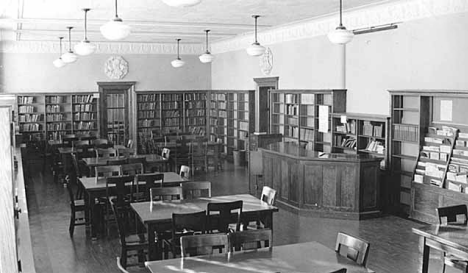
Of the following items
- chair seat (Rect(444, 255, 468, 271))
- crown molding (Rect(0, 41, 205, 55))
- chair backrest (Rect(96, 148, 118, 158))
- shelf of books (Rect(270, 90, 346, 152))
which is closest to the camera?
chair seat (Rect(444, 255, 468, 271))

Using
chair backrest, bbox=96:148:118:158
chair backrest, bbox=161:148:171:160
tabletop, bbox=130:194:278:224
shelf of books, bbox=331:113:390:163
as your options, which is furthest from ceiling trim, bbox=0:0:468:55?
chair backrest, bbox=96:148:118:158

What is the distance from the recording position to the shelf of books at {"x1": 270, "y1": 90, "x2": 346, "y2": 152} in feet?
38.4

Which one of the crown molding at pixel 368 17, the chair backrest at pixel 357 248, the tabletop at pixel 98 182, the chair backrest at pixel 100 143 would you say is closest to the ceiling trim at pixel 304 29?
the crown molding at pixel 368 17

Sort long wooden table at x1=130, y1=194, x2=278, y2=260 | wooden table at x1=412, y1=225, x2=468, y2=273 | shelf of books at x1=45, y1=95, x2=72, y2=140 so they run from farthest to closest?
shelf of books at x1=45, y1=95, x2=72, y2=140
long wooden table at x1=130, y1=194, x2=278, y2=260
wooden table at x1=412, y1=225, x2=468, y2=273

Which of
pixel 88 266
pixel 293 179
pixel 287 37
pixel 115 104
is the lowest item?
pixel 88 266

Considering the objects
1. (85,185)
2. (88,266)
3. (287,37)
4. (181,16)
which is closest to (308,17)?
A: (287,37)

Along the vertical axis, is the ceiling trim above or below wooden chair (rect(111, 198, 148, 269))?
above

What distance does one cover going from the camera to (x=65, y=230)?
8.63m

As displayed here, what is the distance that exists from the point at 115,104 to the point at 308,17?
827 centimetres

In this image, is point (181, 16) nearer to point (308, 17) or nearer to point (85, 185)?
point (308, 17)

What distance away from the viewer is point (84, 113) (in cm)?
1711

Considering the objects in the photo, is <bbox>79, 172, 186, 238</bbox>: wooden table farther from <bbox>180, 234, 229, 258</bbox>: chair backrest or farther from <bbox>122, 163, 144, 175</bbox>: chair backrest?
<bbox>180, 234, 229, 258</bbox>: chair backrest

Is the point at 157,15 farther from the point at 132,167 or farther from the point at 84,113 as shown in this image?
the point at 84,113

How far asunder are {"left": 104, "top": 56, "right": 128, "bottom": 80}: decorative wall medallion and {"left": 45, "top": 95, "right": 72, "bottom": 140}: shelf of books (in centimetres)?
155
